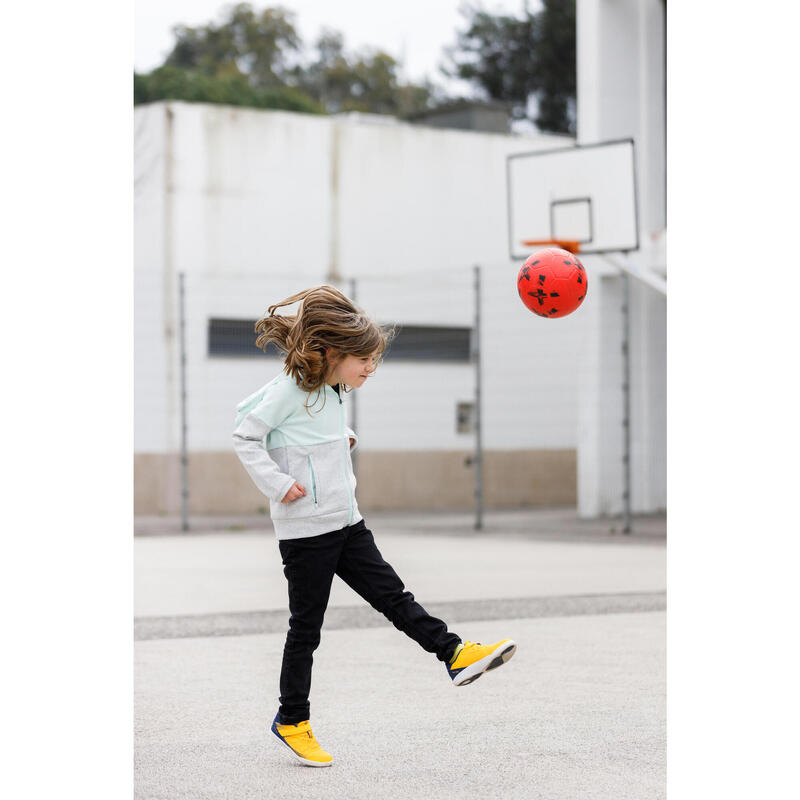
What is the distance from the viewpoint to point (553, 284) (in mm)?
5152

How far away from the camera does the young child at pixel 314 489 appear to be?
431 cm

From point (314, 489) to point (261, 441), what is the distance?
0.77 ft

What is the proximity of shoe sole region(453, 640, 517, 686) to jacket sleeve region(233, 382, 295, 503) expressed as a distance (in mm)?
832

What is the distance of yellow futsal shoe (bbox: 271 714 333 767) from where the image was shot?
4.25m

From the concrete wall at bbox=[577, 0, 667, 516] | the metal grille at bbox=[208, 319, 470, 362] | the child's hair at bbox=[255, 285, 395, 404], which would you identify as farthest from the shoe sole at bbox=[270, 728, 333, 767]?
the metal grille at bbox=[208, 319, 470, 362]

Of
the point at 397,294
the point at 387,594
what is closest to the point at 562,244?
the point at 397,294

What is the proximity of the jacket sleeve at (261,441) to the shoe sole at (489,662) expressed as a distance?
0.83m

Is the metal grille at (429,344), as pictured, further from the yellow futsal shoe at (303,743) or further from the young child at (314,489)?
the yellow futsal shoe at (303,743)

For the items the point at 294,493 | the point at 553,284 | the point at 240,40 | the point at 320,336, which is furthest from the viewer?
the point at 240,40

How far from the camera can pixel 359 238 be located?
1761cm

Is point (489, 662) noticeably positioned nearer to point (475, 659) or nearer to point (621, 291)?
point (475, 659)

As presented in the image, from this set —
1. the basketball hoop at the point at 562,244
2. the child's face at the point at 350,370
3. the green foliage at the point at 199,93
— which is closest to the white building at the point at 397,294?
the basketball hoop at the point at 562,244
